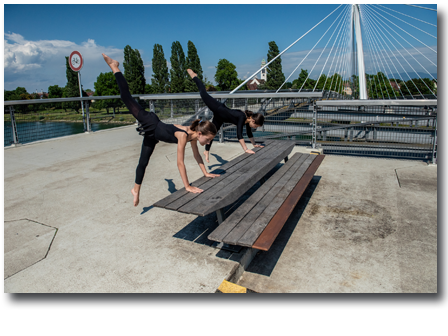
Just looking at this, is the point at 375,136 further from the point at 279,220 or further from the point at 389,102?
the point at 279,220

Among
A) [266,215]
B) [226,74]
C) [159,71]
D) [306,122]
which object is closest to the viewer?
[266,215]

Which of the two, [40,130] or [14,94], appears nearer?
[40,130]

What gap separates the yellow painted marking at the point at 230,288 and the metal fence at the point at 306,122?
5.42m

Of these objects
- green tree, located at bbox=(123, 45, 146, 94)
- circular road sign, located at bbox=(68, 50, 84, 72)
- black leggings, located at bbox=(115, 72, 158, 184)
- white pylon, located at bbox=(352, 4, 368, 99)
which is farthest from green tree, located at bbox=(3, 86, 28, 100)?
black leggings, located at bbox=(115, 72, 158, 184)

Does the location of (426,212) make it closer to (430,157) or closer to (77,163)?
(430,157)

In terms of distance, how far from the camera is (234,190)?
3.42 metres

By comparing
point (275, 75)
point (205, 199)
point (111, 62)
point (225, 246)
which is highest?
point (275, 75)

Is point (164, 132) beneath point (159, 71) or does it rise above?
beneath

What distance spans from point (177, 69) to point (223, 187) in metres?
57.8

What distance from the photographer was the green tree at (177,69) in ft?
186

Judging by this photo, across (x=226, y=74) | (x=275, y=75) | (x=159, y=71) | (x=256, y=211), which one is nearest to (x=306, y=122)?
(x=256, y=211)

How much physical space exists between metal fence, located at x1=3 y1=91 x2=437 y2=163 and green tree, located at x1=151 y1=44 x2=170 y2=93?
47597 mm

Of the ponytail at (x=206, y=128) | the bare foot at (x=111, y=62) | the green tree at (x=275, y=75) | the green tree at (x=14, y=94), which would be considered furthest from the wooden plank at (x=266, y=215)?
the green tree at (x=275, y=75)

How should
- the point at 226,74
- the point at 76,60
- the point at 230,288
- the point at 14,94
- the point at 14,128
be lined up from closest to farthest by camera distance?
1. the point at 230,288
2. the point at 14,128
3. the point at 76,60
4. the point at 226,74
5. the point at 14,94
